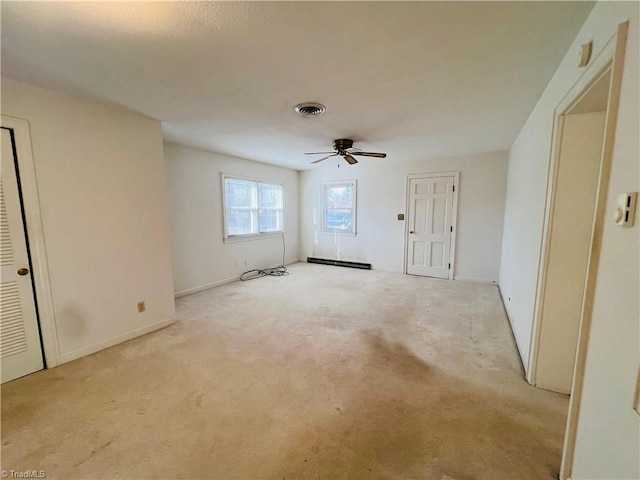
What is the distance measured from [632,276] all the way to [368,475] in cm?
146

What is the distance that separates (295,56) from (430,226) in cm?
443

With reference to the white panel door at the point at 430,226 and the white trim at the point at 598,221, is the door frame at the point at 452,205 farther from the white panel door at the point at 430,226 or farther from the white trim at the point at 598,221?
the white trim at the point at 598,221

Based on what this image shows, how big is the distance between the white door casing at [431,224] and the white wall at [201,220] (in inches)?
127

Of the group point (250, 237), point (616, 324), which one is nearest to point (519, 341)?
point (616, 324)

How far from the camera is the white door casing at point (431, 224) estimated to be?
5.19 metres

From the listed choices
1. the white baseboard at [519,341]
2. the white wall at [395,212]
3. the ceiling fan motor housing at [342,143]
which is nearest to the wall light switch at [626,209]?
the white baseboard at [519,341]

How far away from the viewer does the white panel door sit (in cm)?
522

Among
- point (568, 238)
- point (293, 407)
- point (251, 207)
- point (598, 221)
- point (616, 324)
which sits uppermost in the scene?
point (251, 207)

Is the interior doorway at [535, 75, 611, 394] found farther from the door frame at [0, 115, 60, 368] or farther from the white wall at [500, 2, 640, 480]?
the door frame at [0, 115, 60, 368]

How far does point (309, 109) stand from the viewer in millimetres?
2654

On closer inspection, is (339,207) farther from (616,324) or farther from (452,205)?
(616,324)

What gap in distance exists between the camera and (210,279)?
4816 millimetres

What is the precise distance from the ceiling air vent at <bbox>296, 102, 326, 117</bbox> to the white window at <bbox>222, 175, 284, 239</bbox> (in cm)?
267

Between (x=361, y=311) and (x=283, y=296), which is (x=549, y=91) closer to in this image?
(x=361, y=311)
